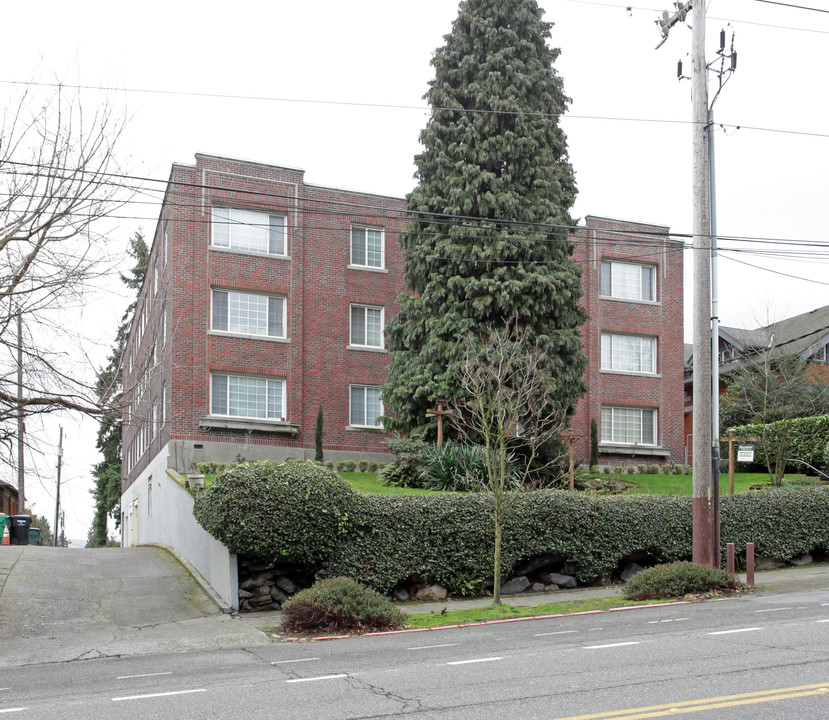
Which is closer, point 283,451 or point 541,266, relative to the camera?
point 541,266

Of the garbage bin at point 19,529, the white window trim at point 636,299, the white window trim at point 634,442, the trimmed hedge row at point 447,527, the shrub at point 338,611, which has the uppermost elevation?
the white window trim at point 636,299

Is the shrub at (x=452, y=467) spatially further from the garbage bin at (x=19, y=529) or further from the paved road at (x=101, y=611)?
the garbage bin at (x=19, y=529)

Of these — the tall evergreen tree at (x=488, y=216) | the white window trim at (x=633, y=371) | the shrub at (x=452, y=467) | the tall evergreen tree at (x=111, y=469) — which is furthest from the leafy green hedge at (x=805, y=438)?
the tall evergreen tree at (x=111, y=469)

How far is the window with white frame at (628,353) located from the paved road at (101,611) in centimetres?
1865

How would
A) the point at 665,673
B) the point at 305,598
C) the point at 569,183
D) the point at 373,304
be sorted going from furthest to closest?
1. the point at 373,304
2. the point at 569,183
3. the point at 305,598
4. the point at 665,673

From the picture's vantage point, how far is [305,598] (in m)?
13.9

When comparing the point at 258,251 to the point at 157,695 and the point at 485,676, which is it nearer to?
the point at 157,695

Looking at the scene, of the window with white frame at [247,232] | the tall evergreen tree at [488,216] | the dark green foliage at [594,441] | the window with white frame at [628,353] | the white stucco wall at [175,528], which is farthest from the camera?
the window with white frame at [628,353]

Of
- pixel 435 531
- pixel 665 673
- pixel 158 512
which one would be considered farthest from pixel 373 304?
pixel 665 673

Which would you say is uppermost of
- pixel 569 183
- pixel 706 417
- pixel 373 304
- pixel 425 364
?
pixel 569 183

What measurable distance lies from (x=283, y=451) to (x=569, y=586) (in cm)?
1258

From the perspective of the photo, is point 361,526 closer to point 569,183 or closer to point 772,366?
point 569,183

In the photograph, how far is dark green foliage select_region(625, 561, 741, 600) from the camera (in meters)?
16.1

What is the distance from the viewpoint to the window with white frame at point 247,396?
2811 cm
